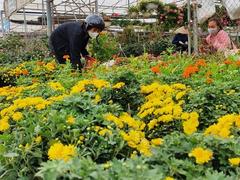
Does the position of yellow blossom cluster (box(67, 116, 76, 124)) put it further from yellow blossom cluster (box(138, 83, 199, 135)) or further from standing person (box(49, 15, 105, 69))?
standing person (box(49, 15, 105, 69))

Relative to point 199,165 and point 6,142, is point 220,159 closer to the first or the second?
point 199,165

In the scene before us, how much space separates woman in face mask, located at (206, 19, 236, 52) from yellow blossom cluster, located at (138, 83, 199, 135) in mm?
3642

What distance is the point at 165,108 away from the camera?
7.99 feet

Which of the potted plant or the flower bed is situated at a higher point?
the potted plant

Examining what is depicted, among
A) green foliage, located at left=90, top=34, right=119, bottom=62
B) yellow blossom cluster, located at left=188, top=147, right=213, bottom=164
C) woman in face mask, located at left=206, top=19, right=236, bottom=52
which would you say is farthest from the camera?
green foliage, located at left=90, top=34, right=119, bottom=62

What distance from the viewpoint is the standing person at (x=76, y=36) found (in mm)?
5445

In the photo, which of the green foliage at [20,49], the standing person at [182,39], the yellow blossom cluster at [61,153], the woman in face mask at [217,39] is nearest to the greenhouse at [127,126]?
the yellow blossom cluster at [61,153]

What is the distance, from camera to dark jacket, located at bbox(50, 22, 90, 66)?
5.62 metres

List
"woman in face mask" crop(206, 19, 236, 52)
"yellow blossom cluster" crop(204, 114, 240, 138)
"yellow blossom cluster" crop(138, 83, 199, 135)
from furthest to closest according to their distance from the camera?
1. "woman in face mask" crop(206, 19, 236, 52)
2. "yellow blossom cluster" crop(138, 83, 199, 135)
3. "yellow blossom cluster" crop(204, 114, 240, 138)

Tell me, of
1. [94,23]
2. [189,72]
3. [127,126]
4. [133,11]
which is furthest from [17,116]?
[133,11]

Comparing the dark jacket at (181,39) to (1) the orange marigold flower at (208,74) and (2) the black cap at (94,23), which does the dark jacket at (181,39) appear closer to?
(2) the black cap at (94,23)

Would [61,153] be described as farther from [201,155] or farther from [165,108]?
[165,108]

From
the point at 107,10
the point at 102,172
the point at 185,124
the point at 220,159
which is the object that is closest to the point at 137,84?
the point at 185,124

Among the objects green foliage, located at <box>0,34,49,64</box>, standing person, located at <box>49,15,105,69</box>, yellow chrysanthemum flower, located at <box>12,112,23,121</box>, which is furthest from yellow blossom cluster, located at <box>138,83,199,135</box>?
green foliage, located at <box>0,34,49,64</box>
